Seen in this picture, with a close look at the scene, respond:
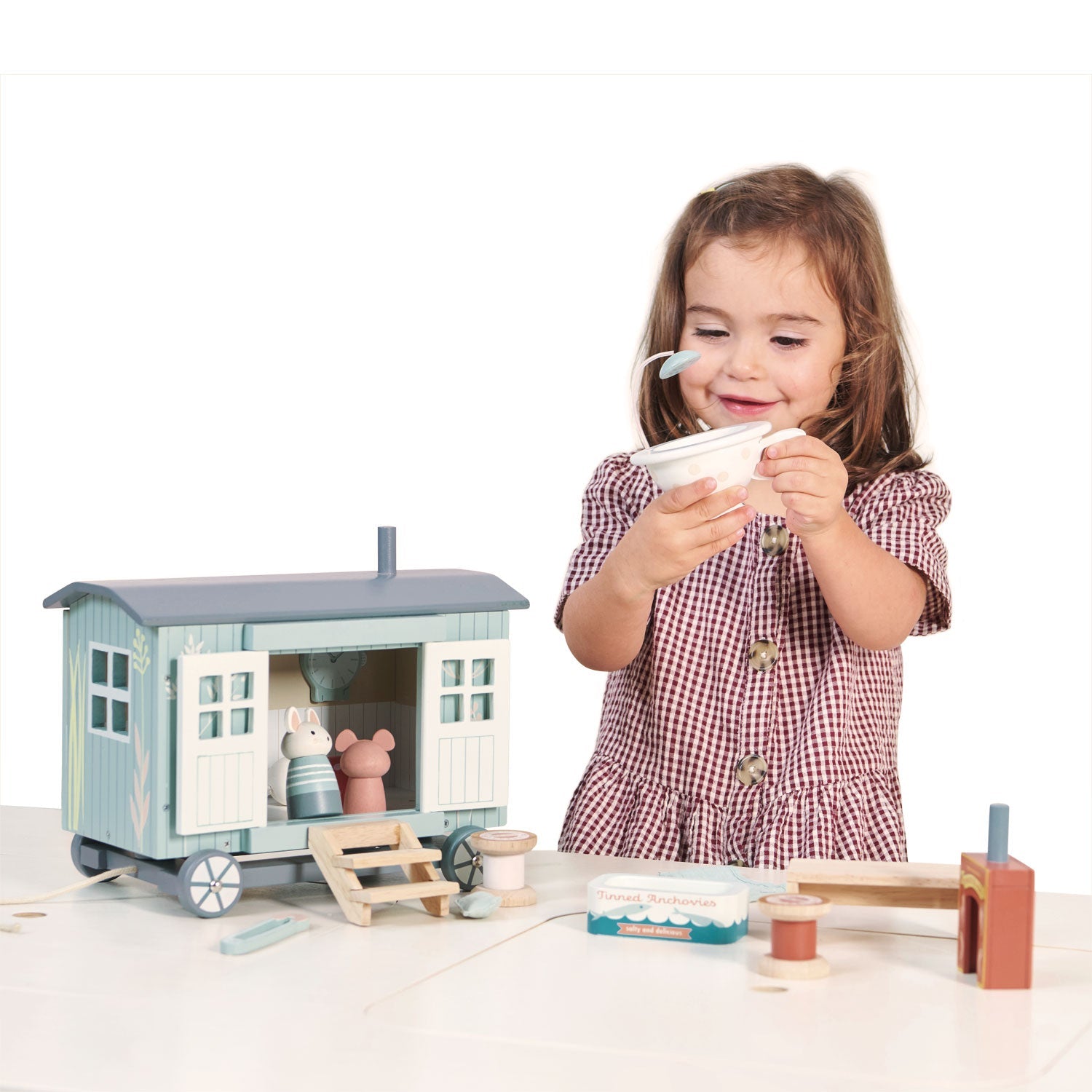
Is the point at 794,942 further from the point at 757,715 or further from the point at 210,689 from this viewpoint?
the point at 757,715

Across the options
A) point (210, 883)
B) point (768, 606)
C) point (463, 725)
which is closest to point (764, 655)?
point (768, 606)

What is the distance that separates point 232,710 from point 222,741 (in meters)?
0.03

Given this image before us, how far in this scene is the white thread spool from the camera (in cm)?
114

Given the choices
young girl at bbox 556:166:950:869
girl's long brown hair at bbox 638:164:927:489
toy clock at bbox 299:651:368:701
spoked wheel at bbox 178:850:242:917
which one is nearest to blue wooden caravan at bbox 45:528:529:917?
spoked wheel at bbox 178:850:242:917

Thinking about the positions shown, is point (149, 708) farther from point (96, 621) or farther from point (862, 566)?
point (862, 566)

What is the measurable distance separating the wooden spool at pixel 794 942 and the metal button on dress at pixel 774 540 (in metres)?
0.63

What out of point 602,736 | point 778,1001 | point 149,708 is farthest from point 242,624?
point 602,736

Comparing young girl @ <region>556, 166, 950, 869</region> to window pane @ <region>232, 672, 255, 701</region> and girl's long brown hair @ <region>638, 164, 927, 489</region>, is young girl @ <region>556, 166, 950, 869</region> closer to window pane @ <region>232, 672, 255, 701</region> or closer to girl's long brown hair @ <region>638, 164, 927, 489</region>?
girl's long brown hair @ <region>638, 164, 927, 489</region>

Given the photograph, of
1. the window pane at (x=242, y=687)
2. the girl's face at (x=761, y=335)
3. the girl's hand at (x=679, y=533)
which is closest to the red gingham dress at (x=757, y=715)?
the girl's face at (x=761, y=335)

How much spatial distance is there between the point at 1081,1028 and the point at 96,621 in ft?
2.47

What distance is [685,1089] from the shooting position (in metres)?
0.77

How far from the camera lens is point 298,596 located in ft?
3.89

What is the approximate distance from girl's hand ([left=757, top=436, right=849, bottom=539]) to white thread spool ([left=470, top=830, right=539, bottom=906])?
355 millimetres

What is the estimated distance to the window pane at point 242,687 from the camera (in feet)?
3.79
